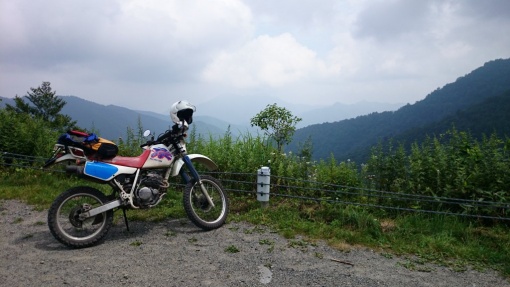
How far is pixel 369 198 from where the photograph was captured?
6.99m

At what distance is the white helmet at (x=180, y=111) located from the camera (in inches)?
233

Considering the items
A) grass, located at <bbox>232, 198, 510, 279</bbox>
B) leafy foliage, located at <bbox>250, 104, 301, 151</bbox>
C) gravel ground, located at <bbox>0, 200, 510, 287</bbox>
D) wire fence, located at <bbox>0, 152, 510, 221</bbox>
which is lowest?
gravel ground, located at <bbox>0, 200, 510, 287</bbox>

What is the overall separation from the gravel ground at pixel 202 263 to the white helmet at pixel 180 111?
182cm

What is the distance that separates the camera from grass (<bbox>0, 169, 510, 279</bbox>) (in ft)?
16.3

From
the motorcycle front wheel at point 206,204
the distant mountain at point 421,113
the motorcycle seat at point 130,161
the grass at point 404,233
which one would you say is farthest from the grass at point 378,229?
the distant mountain at point 421,113

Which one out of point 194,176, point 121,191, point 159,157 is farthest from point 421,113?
point 121,191

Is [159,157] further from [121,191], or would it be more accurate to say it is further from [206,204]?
[206,204]

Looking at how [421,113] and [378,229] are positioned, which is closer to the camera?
[378,229]

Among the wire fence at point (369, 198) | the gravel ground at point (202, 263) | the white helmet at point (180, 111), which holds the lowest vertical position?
the gravel ground at point (202, 263)

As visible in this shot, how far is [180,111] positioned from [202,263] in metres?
2.52

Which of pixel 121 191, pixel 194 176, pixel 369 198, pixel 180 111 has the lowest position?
pixel 369 198

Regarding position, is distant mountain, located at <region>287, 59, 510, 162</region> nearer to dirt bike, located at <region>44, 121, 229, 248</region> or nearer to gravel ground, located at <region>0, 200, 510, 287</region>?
dirt bike, located at <region>44, 121, 229, 248</region>

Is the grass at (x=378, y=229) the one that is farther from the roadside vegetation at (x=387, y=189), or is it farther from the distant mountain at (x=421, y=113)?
the distant mountain at (x=421, y=113)

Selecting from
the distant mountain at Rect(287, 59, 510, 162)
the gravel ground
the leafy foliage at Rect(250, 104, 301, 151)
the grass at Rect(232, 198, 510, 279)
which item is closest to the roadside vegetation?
the grass at Rect(232, 198, 510, 279)
